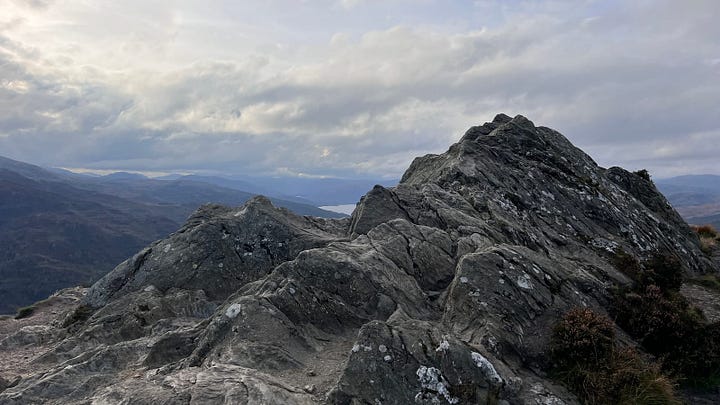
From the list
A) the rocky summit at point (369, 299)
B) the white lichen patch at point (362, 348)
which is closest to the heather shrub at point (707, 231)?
the rocky summit at point (369, 299)

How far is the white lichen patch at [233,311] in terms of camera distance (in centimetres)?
1622

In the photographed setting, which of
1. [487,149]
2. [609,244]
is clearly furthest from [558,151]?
[609,244]

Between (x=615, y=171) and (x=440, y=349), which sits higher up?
(x=615, y=171)

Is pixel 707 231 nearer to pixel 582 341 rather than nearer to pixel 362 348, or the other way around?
pixel 582 341

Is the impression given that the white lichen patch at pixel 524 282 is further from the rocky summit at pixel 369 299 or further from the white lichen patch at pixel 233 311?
the white lichen patch at pixel 233 311

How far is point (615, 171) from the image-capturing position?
41.9m

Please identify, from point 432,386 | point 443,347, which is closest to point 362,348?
point 432,386

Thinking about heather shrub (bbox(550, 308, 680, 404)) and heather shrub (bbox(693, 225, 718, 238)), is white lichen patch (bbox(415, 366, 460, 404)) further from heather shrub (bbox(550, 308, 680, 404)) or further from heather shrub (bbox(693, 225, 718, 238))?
heather shrub (bbox(693, 225, 718, 238))

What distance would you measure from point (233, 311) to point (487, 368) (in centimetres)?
929

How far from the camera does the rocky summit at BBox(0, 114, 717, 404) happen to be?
43.1 ft

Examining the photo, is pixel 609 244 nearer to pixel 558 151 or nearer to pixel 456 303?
pixel 558 151

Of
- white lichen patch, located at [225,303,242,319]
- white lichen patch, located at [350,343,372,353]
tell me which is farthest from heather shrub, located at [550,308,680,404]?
white lichen patch, located at [225,303,242,319]

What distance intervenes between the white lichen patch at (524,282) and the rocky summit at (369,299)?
0.30 feet

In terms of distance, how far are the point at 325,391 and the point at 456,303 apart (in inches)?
259
